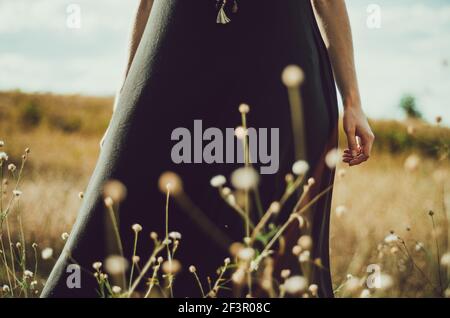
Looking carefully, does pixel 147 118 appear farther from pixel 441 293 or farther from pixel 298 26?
pixel 441 293

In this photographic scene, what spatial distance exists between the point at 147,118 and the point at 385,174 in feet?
31.8

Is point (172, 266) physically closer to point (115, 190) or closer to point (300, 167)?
point (115, 190)

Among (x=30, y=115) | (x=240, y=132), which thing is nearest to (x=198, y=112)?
(x=240, y=132)

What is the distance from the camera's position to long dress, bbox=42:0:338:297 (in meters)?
1.91

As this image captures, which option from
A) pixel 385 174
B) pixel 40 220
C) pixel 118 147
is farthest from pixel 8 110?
pixel 118 147

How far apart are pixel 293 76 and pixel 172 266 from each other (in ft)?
2.31

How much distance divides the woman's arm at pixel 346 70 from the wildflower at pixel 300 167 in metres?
0.24

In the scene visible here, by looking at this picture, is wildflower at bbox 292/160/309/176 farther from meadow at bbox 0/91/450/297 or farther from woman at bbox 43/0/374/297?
meadow at bbox 0/91/450/297

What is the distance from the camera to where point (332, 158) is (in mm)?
1899

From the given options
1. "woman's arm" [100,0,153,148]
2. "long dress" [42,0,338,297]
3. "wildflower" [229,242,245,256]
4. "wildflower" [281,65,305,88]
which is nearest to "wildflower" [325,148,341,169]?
"long dress" [42,0,338,297]

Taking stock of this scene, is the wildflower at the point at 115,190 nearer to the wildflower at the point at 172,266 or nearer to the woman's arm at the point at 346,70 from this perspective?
the wildflower at the point at 172,266

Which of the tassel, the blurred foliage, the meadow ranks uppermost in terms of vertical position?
the blurred foliage

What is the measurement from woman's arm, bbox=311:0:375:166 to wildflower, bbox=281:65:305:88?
0.24 metres

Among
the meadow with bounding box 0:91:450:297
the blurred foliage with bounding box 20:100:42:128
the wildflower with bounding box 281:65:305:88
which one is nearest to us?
the wildflower with bounding box 281:65:305:88
